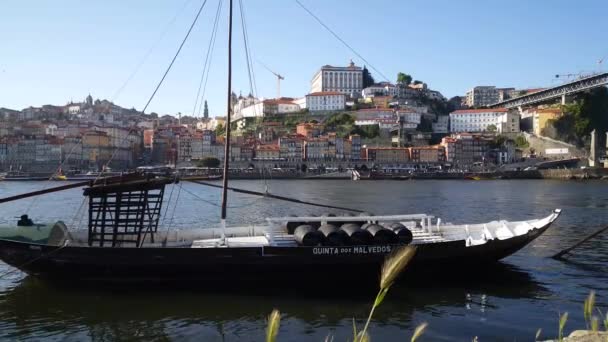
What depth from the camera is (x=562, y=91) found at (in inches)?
5236

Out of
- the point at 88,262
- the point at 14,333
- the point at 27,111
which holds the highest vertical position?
the point at 27,111

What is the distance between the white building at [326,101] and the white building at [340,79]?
13.1 meters

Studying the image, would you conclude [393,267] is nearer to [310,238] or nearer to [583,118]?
[310,238]

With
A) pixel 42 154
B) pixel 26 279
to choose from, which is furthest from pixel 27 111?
pixel 26 279

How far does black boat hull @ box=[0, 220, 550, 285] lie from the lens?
12.7m

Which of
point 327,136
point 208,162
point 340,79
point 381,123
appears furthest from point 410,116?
point 208,162

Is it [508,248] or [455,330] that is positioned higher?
[508,248]

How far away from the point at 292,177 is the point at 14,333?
100070mm

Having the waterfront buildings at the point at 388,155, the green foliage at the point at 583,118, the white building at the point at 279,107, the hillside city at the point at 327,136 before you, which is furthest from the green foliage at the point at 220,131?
the green foliage at the point at 583,118

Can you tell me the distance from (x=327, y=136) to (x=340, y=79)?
41.5 meters

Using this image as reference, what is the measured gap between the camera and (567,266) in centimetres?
1678

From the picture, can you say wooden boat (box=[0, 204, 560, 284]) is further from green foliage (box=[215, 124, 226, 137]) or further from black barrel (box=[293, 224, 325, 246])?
green foliage (box=[215, 124, 226, 137])

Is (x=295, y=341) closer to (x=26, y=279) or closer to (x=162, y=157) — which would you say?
(x=26, y=279)

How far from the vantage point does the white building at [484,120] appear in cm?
13712
